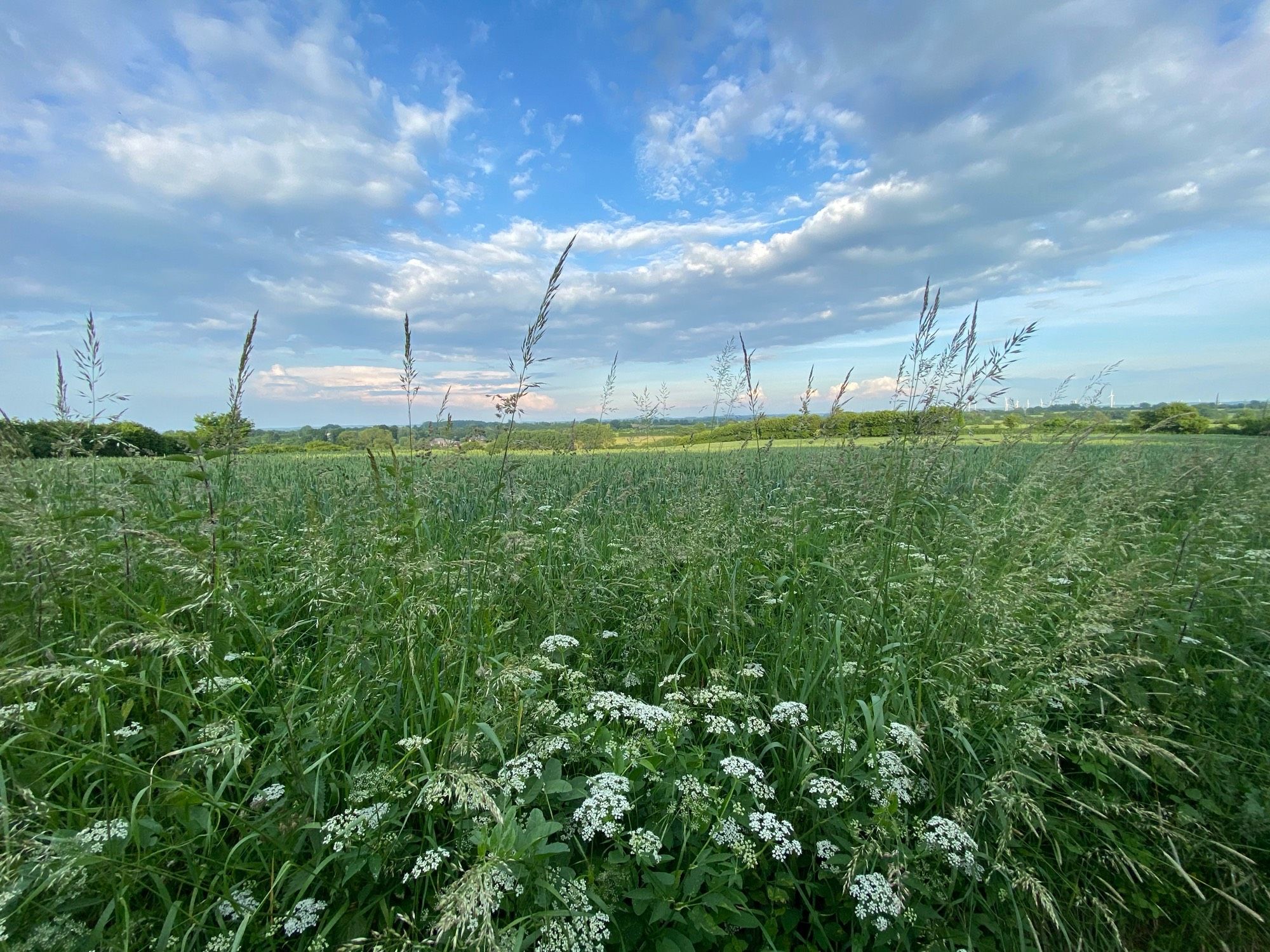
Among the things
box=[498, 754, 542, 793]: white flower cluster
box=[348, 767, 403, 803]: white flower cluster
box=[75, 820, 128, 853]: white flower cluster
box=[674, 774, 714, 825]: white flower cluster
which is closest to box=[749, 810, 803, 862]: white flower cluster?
box=[674, 774, 714, 825]: white flower cluster

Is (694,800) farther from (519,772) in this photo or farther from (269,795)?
(269,795)

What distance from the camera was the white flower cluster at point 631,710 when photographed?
6.26 feet

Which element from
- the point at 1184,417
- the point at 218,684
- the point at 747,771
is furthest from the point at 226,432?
the point at 1184,417

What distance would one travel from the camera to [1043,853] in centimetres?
209

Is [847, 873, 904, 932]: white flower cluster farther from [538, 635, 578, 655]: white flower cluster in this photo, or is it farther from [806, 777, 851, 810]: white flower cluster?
[538, 635, 578, 655]: white flower cluster

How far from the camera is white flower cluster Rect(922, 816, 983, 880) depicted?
1.66 metres

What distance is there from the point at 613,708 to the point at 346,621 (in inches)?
54.5


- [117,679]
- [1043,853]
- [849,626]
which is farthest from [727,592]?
[117,679]

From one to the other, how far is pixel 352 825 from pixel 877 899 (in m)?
1.65

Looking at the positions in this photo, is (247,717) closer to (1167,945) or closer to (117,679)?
A: (117,679)

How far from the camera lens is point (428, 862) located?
1512 millimetres

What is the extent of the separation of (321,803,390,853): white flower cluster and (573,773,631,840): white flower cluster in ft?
2.07

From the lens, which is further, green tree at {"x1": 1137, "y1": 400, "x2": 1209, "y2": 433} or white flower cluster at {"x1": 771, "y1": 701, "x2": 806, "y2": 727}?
green tree at {"x1": 1137, "y1": 400, "x2": 1209, "y2": 433}

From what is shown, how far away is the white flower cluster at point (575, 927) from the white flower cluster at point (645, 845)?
18 centimetres
